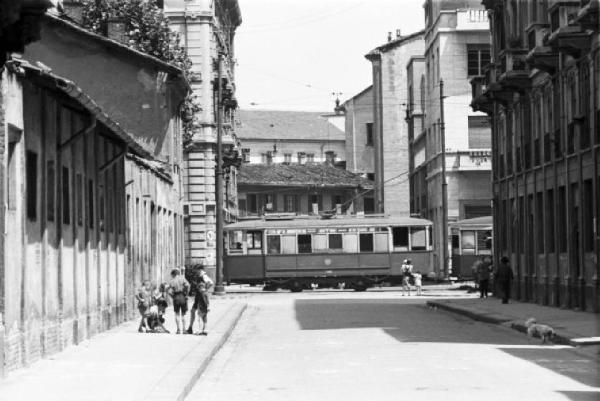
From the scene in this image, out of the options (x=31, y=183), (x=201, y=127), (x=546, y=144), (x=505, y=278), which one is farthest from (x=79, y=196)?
(x=201, y=127)

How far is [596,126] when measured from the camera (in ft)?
115

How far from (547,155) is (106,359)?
74.0 ft

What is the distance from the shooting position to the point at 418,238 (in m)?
64.3

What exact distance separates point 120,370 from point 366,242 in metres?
44.5

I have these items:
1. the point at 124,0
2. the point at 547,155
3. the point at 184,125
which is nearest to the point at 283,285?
the point at 184,125

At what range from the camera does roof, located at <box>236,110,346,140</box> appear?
141875 millimetres

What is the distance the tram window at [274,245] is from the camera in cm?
6381

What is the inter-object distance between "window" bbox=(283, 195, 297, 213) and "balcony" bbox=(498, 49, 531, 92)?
70611mm

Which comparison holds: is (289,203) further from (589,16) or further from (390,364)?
(390,364)

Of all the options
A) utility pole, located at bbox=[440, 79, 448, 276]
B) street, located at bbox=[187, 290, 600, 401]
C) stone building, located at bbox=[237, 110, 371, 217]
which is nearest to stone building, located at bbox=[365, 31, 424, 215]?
stone building, located at bbox=[237, 110, 371, 217]

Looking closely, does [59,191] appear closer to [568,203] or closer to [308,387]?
[308,387]

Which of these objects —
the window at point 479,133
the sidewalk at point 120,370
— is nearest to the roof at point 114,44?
the sidewalk at point 120,370

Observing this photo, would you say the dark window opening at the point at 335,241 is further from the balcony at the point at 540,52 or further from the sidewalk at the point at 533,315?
the balcony at the point at 540,52

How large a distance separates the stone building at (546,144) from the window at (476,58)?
21407 millimetres
